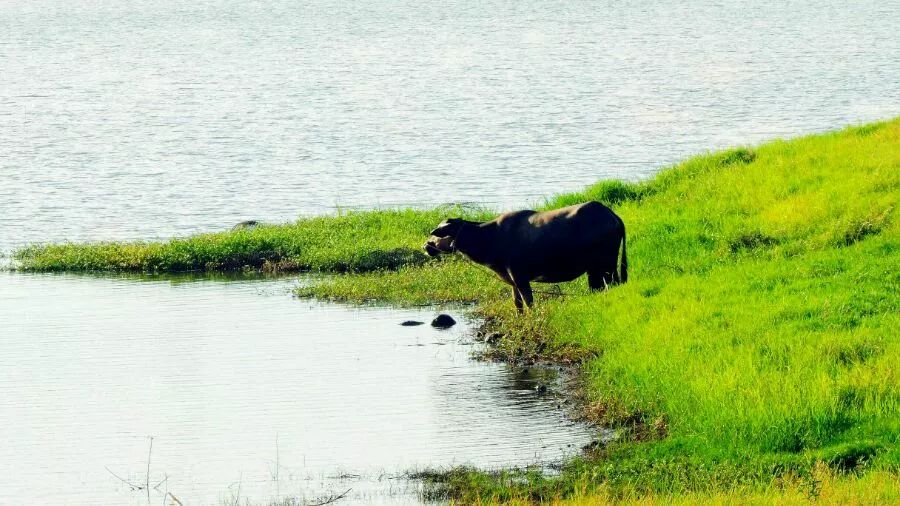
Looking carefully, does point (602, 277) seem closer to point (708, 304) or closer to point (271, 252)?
point (708, 304)

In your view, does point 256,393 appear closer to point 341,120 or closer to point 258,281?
point 258,281

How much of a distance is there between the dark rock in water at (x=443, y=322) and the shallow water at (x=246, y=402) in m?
0.19

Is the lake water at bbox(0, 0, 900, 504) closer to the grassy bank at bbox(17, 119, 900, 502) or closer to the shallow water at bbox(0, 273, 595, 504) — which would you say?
the shallow water at bbox(0, 273, 595, 504)

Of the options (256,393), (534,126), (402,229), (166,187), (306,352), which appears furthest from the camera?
(534,126)

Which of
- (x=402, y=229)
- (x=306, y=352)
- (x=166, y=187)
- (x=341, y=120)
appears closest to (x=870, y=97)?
(x=341, y=120)

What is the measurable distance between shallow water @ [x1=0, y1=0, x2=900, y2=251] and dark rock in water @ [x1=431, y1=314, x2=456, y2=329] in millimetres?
13558

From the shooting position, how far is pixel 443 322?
18672 mm

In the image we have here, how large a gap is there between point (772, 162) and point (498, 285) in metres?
6.10

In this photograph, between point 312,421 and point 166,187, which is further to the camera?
point 166,187

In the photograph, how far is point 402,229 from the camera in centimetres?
2462

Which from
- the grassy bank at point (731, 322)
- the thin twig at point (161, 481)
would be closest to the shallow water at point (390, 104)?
the grassy bank at point (731, 322)

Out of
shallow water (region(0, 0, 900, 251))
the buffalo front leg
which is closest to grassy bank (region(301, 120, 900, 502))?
the buffalo front leg

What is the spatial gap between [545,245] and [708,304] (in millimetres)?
2378

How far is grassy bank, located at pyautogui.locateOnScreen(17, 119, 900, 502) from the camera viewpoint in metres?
11.8
